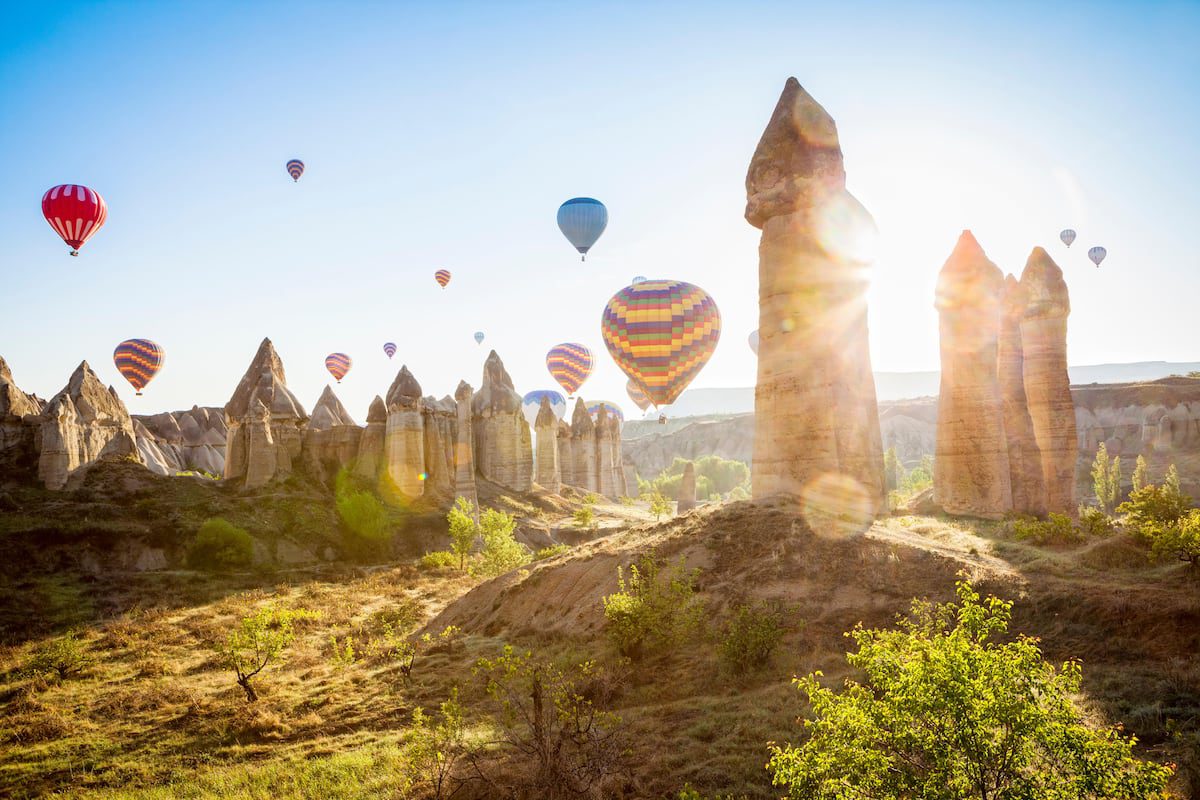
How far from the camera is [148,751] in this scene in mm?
10828

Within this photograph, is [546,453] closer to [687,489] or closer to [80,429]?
[687,489]

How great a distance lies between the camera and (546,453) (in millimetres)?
52250

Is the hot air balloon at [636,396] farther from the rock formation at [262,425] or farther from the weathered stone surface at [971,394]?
the weathered stone surface at [971,394]

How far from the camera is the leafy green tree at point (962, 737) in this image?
4.48 metres

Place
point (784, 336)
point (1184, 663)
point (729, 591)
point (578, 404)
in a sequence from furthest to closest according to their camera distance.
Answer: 1. point (578, 404)
2. point (784, 336)
3. point (729, 591)
4. point (1184, 663)

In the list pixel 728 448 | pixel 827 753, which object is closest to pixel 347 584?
pixel 827 753

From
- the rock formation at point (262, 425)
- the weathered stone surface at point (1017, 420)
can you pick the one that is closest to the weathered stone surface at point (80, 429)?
the rock formation at point (262, 425)

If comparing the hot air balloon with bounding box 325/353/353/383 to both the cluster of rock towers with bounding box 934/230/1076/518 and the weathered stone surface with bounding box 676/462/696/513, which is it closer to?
the weathered stone surface with bounding box 676/462/696/513

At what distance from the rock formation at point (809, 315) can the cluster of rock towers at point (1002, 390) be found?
770cm

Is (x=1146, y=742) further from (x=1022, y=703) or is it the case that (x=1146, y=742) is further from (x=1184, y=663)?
(x=1022, y=703)

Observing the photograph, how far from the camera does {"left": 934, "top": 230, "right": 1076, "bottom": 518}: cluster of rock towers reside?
23.9 m

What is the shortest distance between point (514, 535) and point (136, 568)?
1678 centimetres

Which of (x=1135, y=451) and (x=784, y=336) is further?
(x=1135, y=451)

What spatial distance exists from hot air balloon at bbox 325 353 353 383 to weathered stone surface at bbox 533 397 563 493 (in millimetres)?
25772
